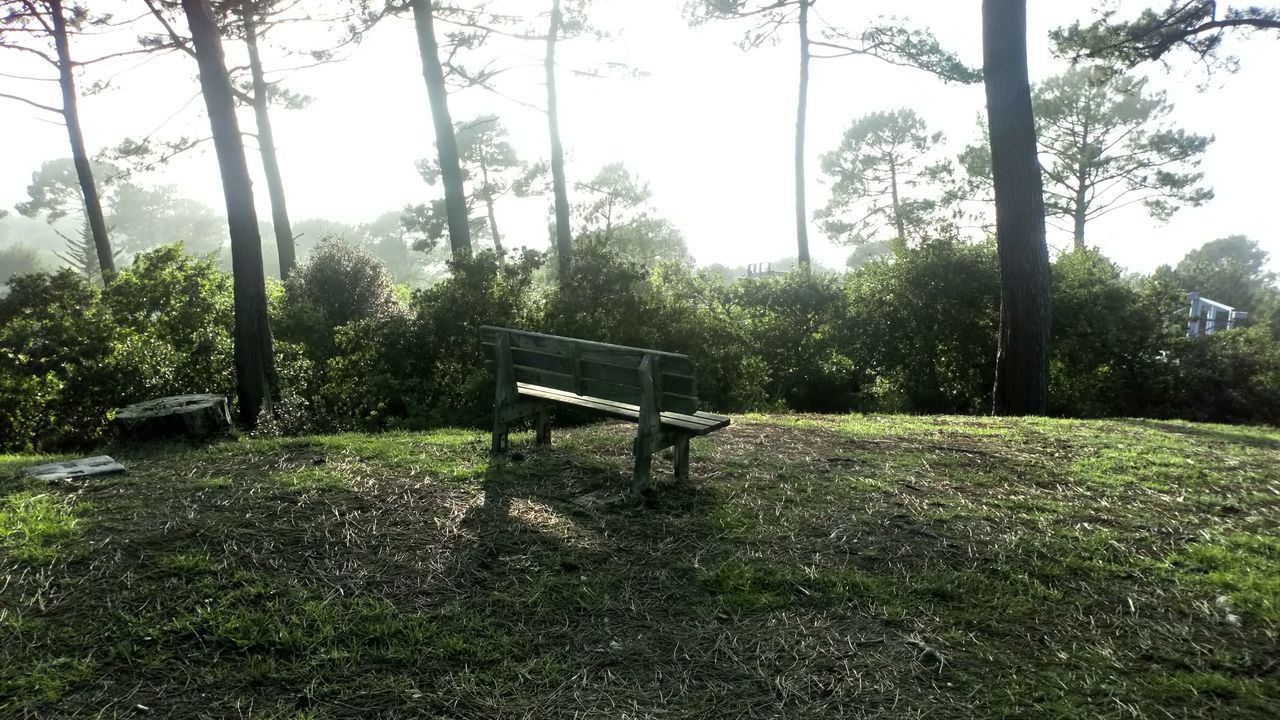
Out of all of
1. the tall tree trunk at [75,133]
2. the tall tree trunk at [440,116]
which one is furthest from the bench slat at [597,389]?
the tall tree trunk at [75,133]

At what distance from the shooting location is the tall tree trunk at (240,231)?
25.3 ft

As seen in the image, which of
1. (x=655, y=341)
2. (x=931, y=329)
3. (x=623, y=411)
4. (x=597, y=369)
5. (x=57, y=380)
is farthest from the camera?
(x=931, y=329)

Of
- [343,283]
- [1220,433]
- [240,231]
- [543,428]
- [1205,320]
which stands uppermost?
[240,231]

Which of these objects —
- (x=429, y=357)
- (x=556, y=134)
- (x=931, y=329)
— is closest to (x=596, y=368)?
(x=429, y=357)

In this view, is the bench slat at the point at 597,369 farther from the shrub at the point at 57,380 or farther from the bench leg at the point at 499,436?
the shrub at the point at 57,380

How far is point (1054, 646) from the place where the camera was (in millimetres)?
3059

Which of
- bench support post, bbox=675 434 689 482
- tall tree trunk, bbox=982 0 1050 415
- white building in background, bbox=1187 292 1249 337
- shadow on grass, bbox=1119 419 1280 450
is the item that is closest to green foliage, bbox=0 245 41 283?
tall tree trunk, bbox=982 0 1050 415

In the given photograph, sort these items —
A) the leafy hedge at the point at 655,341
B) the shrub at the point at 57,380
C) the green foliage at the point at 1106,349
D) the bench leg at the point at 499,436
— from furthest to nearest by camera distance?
1. the green foliage at the point at 1106,349
2. the leafy hedge at the point at 655,341
3. the shrub at the point at 57,380
4. the bench leg at the point at 499,436

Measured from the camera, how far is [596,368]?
515 cm

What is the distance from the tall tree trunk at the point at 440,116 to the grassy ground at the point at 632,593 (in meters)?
9.00

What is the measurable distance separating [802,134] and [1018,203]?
1325cm

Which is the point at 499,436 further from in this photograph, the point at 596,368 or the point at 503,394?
the point at 596,368

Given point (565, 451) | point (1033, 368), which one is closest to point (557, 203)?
point (1033, 368)

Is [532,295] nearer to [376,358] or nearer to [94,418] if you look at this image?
[376,358]
